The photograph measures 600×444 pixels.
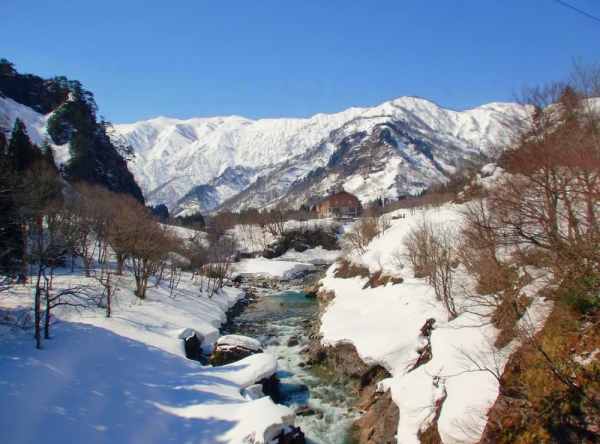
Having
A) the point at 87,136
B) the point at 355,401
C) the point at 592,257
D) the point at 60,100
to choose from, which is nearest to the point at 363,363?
the point at 355,401

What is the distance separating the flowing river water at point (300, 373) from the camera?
55.0 feet

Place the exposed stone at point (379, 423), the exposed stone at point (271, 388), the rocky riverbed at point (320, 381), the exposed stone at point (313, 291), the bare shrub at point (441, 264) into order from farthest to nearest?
the exposed stone at point (313, 291) < the bare shrub at point (441, 264) < the exposed stone at point (271, 388) < the rocky riverbed at point (320, 381) < the exposed stone at point (379, 423)

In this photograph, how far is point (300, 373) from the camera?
887 inches

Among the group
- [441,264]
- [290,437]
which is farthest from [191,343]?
A: [441,264]

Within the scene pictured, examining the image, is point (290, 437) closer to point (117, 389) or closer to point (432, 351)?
point (432, 351)

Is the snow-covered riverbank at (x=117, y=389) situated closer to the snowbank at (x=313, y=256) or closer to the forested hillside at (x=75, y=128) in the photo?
the forested hillside at (x=75, y=128)

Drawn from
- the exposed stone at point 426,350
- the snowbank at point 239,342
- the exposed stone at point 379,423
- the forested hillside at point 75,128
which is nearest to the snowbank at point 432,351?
the exposed stone at point 426,350

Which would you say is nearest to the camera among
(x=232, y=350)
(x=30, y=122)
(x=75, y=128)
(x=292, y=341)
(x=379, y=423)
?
(x=379, y=423)

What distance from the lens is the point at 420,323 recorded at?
21.6m

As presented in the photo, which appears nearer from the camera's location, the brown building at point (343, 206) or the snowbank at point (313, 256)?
the snowbank at point (313, 256)

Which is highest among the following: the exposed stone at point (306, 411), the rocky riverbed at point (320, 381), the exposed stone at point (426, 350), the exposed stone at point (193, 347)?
the exposed stone at point (426, 350)

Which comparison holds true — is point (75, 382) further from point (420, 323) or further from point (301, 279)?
point (301, 279)

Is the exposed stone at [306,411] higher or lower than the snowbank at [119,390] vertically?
lower

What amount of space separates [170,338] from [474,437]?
716 inches
